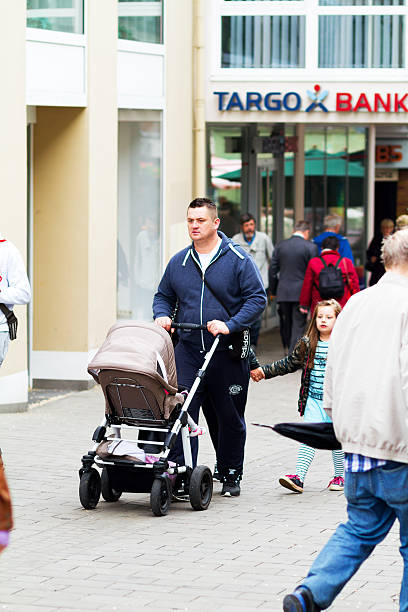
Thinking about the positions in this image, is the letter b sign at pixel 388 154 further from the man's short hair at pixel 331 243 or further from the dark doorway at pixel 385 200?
the man's short hair at pixel 331 243

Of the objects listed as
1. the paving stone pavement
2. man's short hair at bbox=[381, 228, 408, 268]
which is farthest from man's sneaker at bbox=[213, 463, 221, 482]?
man's short hair at bbox=[381, 228, 408, 268]

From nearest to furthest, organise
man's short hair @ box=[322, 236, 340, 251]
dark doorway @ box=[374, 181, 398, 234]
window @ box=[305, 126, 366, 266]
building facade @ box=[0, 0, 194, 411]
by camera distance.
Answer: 1. building facade @ box=[0, 0, 194, 411]
2. man's short hair @ box=[322, 236, 340, 251]
3. window @ box=[305, 126, 366, 266]
4. dark doorway @ box=[374, 181, 398, 234]

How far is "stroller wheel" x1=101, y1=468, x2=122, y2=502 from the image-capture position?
306 inches

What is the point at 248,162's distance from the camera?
18.9 metres

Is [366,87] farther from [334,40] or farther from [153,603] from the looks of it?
[153,603]

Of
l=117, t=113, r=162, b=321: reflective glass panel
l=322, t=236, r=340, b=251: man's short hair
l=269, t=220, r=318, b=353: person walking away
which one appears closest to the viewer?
l=322, t=236, r=340, b=251: man's short hair

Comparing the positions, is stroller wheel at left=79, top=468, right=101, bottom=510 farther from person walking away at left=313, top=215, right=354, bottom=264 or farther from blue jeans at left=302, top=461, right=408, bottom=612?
person walking away at left=313, top=215, right=354, bottom=264

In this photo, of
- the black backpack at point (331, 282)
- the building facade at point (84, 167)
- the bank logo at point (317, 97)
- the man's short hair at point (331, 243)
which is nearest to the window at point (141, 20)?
the building facade at point (84, 167)

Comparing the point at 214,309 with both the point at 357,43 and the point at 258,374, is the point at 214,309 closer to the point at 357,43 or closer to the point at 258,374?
the point at 258,374

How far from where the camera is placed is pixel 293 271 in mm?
15266

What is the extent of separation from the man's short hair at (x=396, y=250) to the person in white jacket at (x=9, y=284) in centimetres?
433

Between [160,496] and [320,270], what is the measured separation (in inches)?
272

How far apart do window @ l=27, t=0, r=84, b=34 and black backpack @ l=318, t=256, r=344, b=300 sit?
3.81m

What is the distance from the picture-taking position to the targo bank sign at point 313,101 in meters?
15.8
